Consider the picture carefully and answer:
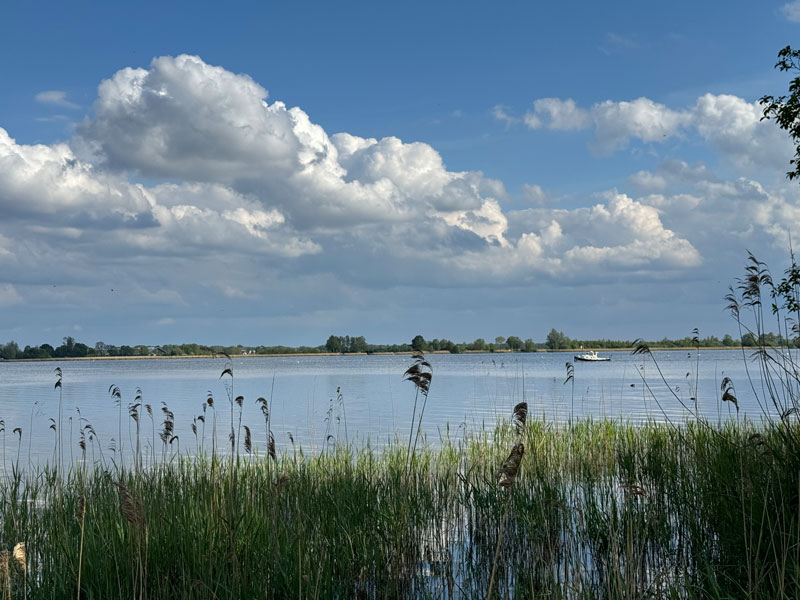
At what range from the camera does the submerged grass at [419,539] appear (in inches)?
182

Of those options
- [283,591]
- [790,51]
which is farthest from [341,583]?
[790,51]

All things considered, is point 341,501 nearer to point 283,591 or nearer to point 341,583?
point 341,583

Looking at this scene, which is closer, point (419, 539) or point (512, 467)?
point (512, 467)

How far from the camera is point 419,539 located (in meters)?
6.49

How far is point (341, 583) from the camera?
17.6 ft

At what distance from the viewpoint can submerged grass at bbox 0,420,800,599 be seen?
4.63 m

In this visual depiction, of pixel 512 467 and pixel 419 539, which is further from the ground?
pixel 512 467

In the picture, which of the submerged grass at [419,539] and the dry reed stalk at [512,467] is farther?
the submerged grass at [419,539]

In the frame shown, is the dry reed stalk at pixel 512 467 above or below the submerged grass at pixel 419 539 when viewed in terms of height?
above

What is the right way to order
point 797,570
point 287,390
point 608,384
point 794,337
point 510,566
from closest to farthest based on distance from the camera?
point 797,570, point 510,566, point 794,337, point 608,384, point 287,390

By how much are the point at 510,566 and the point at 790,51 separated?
8.15 meters

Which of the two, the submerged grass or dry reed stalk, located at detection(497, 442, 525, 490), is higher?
dry reed stalk, located at detection(497, 442, 525, 490)

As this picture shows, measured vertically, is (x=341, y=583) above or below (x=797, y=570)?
below

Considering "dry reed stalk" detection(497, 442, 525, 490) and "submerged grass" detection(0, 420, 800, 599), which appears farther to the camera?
"submerged grass" detection(0, 420, 800, 599)
